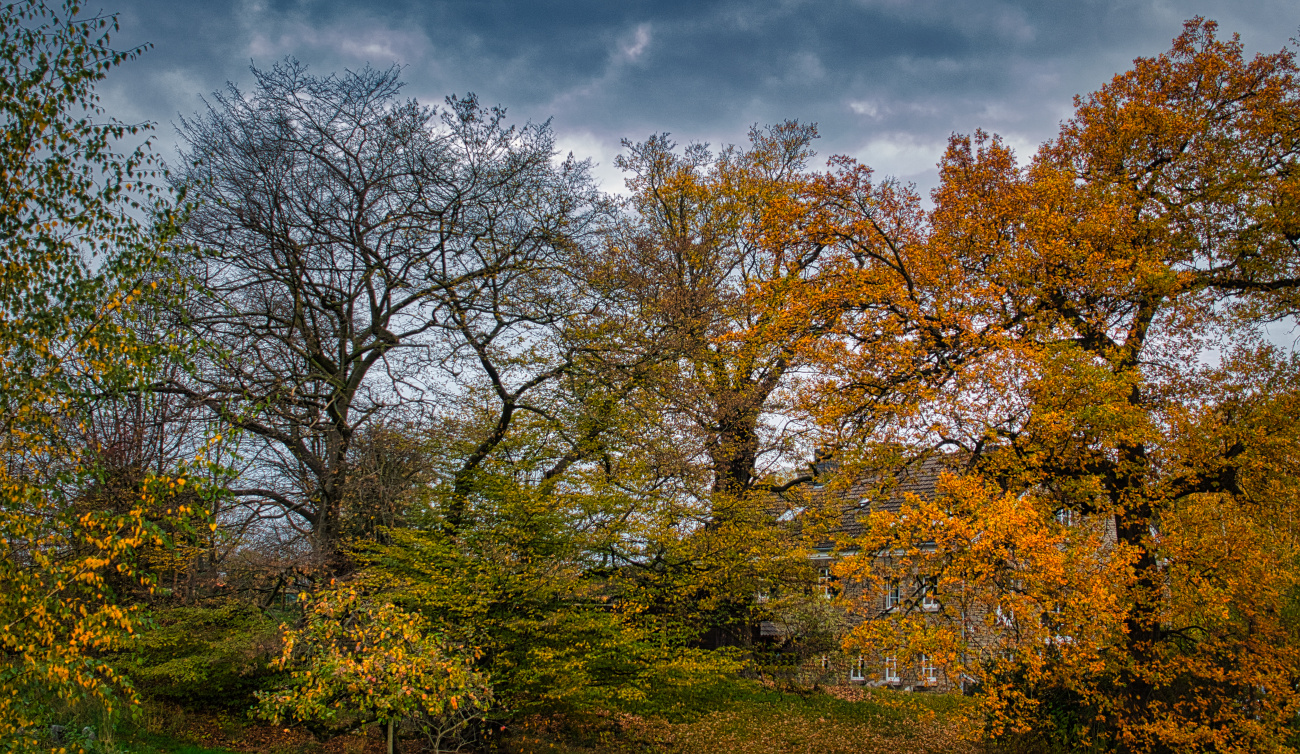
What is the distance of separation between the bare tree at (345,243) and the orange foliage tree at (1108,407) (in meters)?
6.21

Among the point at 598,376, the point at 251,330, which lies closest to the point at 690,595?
the point at 598,376

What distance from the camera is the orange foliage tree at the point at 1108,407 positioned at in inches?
399

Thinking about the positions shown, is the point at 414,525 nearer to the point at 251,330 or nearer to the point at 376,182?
the point at 251,330

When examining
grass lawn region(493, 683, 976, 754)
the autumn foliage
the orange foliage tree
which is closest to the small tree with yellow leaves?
the autumn foliage

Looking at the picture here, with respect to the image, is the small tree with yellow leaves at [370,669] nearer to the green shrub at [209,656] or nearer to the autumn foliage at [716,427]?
the autumn foliage at [716,427]

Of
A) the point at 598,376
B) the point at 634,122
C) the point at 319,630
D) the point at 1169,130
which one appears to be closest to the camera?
the point at 319,630

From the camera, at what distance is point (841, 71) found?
14047 millimetres

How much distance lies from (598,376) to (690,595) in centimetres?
492

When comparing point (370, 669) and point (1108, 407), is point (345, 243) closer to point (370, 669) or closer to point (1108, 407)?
point (370, 669)

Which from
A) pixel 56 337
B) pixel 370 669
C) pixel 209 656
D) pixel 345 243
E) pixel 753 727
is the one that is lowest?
pixel 753 727

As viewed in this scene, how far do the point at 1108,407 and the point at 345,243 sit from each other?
42.3ft

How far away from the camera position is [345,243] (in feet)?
46.7

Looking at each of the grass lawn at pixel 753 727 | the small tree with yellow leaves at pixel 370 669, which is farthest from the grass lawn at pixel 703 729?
the small tree with yellow leaves at pixel 370 669

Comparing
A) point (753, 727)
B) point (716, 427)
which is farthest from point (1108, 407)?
point (753, 727)
